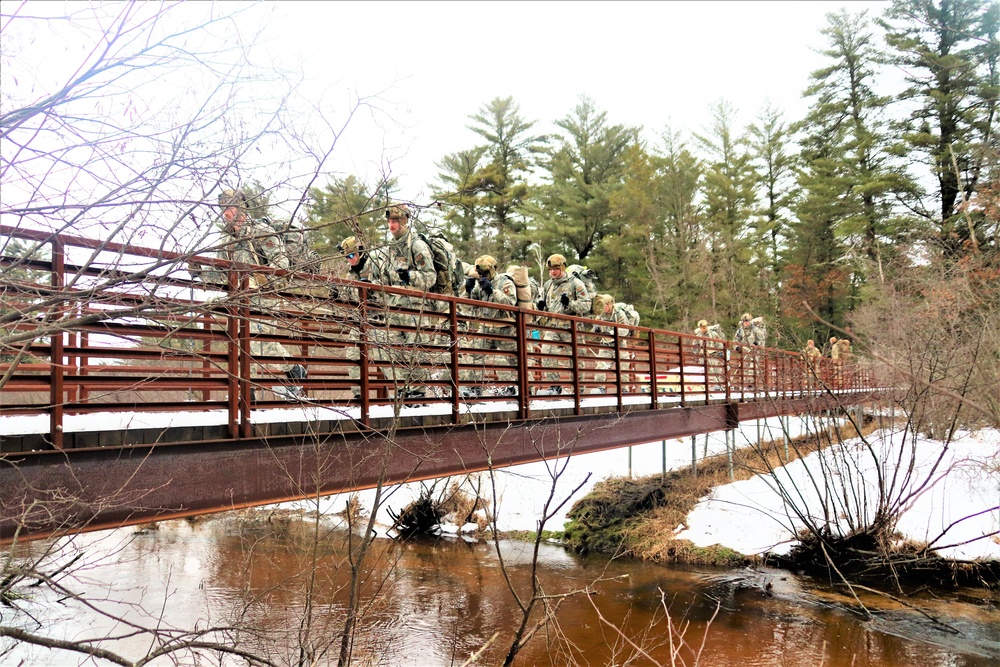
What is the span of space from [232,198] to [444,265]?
4.54 metres

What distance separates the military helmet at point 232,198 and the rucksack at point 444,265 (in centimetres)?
421

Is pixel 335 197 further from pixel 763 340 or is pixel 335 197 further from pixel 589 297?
pixel 763 340

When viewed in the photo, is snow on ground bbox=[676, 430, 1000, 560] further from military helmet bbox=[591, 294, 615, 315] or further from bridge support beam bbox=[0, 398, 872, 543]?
bridge support beam bbox=[0, 398, 872, 543]

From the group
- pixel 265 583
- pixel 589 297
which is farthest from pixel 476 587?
pixel 589 297

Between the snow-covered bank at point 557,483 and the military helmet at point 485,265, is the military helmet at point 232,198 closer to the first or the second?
the military helmet at point 485,265

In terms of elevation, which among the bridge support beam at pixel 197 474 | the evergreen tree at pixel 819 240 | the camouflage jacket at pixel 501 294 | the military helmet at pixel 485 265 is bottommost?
the bridge support beam at pixel 197 474

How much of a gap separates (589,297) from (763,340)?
13964 millimetres

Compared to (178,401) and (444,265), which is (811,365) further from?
(178,401)

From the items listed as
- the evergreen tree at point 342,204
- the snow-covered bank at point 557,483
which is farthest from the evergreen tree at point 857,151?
the evergreen tree at point 342,204

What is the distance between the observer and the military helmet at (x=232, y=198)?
3.13m

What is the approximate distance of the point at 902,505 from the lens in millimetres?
10203

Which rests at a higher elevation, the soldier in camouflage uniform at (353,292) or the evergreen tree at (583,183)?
the evergreen tree at (583,183)

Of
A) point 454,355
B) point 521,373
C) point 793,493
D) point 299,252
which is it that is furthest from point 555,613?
point 793,493

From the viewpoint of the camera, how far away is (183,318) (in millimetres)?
3646
